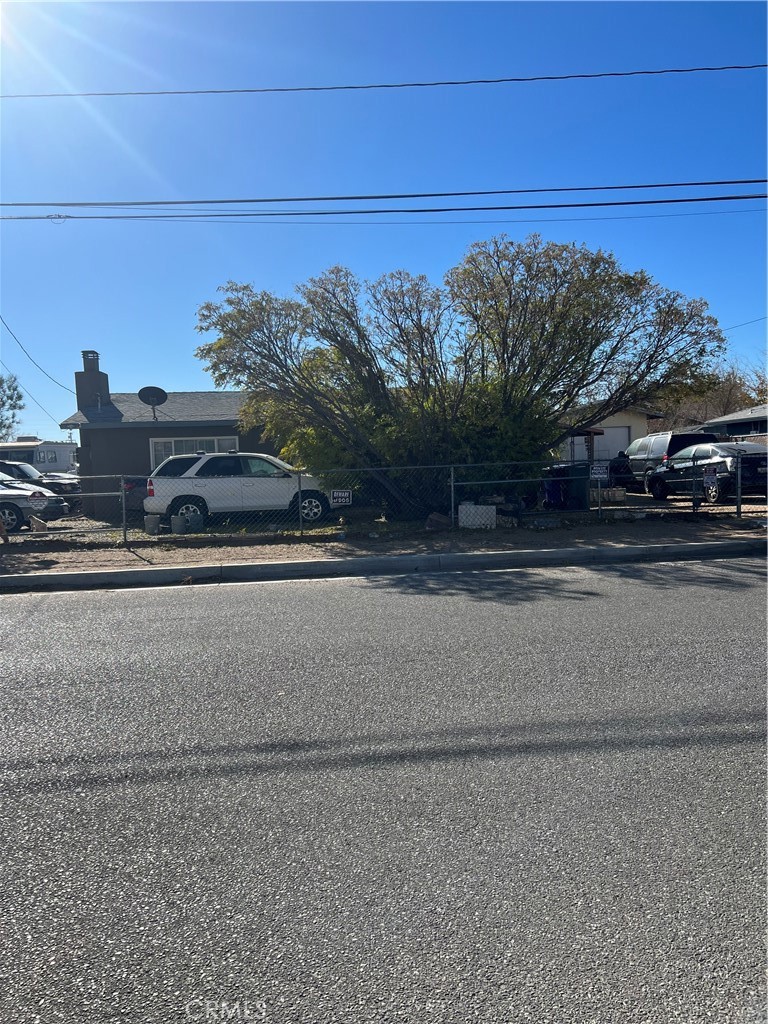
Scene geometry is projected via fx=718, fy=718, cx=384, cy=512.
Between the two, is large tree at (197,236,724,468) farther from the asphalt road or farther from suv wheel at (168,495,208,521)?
the asphalt road

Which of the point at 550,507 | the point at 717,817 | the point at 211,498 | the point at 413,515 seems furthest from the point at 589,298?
the point at 717,817

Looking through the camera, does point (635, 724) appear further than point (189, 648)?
No

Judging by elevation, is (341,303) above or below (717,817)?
above

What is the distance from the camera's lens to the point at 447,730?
14.4ft

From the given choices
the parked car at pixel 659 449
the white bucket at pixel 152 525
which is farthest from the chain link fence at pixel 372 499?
the parked car at pixel 659 449

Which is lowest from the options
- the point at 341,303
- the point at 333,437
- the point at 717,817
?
the point at 717,817

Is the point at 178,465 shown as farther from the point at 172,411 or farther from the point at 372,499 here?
the point at 172,411

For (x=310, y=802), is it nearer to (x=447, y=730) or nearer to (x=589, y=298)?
(x=447, y=730)

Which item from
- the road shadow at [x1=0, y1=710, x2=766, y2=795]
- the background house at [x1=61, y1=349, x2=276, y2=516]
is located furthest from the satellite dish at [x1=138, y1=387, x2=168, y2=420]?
the road shadow at [x1=0, y1=710, x2=766, y2=795]

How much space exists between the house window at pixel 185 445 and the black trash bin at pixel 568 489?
9001 millimetres

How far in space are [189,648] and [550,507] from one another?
1081 centimetres

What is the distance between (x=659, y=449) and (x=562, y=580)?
1355 centimetres

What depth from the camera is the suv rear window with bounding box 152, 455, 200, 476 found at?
14.8 metres

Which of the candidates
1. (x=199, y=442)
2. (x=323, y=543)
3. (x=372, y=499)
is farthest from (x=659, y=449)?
(x=199, y=442)
